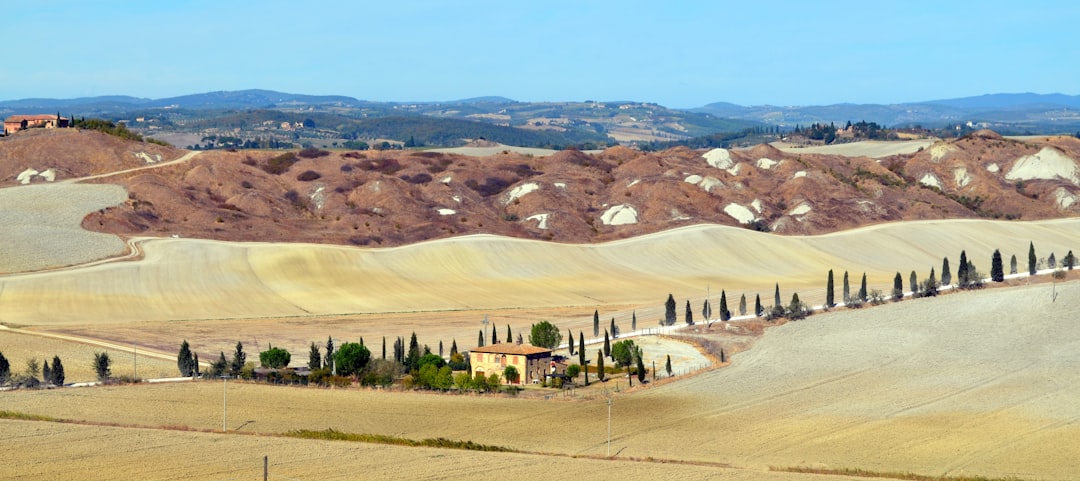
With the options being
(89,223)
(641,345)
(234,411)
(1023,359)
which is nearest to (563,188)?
(89,223)

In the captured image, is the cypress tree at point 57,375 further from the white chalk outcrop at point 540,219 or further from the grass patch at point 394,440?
the white chalk outcrop at point 540,219

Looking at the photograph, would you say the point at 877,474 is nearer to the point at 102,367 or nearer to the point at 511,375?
the point at 511,375

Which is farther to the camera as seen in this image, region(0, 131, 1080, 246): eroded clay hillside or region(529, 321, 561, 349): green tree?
region(0, 131, 1080, 246): eroded clay hillside

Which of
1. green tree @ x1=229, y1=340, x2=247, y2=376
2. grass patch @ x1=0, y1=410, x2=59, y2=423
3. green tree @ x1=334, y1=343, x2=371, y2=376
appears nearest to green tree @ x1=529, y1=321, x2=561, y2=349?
green tree @ x1=334, y1=343, x2=371, y2=376

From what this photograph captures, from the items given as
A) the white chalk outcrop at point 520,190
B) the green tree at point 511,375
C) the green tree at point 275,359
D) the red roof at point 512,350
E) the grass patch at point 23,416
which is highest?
the white chalk outcrop at point 520,190

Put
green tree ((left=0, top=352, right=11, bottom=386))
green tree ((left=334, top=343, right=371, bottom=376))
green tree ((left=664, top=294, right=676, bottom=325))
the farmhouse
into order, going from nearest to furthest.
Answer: green tree ((left=0, top=352, right=11, bottom=386)), green tree ((left=334, top=343, right=371, bottom=376)), the farmhouse, green tree ((left=664, top=294, right=676, bottom=325))

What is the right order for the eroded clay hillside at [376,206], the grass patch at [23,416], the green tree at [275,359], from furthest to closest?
the eroded clay hillside at [376,206] < the green tree at [275,359] < the grass patch at [23,416]

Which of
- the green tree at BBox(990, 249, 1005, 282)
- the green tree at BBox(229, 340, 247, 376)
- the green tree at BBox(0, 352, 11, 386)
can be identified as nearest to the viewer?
the green tree at BBox(0, 352, 11, 386)

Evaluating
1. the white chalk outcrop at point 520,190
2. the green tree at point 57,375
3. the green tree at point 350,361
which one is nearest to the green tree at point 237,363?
the green tree at point 350,361

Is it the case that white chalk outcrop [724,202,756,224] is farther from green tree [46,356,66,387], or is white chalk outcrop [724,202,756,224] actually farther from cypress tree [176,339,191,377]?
green tree [46,356,66,387]
